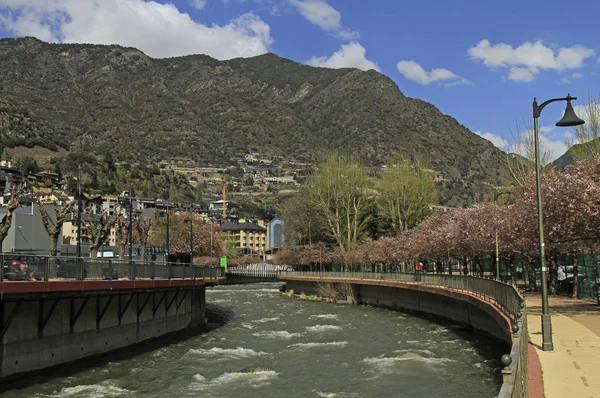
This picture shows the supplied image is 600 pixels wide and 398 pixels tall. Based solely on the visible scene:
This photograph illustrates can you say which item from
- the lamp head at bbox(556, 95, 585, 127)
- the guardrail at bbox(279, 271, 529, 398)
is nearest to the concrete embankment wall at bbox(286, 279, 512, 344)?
the guardrail at bbox(279, 271, 529, 398)

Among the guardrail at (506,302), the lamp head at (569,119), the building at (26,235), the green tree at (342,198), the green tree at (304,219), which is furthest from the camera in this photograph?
the green tree at (304,219)

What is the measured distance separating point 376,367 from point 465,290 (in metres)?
14.9

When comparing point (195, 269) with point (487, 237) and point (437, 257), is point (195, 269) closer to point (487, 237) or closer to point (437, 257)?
point (487, 237)

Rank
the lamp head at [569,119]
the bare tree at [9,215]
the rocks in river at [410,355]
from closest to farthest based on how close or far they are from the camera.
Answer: the lamp head at [569,119] < the bare tree at [9,215] < the rocks in river at [410,355]

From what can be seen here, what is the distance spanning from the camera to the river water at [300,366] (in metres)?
21.7

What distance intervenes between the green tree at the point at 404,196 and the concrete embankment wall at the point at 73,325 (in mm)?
53400

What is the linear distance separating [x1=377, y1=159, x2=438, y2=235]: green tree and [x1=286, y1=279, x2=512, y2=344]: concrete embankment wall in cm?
1676

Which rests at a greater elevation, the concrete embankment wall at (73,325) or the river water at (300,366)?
the concrete embankment wall at (73,325)

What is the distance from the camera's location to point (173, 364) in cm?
2725

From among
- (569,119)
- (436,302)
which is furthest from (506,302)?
(436,302)

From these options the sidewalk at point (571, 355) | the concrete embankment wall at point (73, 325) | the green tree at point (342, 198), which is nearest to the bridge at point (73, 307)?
the concrete embankment wall at point (73, 325)

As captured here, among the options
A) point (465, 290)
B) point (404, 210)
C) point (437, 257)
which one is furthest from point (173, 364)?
point (404, 210)

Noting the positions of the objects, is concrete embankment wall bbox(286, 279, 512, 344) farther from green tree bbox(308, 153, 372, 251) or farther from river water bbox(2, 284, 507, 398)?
green tree bbox(308, 153, 372, 251)

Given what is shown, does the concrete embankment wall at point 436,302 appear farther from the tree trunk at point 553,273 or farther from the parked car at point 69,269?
the parked car at point 69,269
